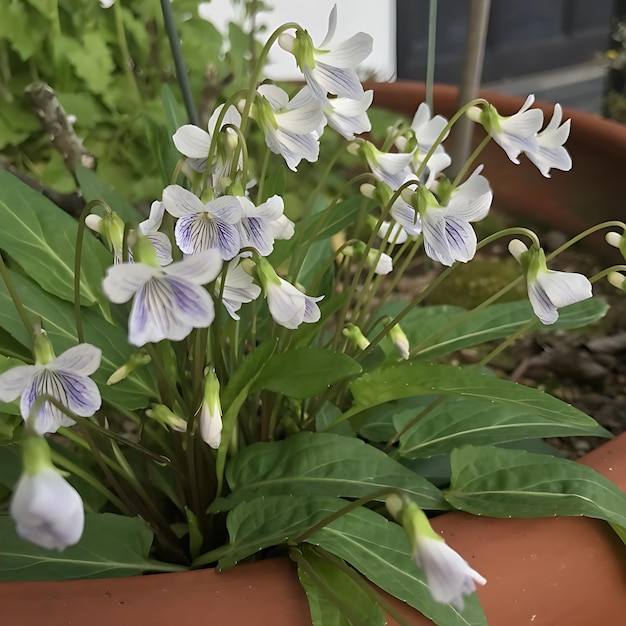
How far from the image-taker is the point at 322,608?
0.43 meters

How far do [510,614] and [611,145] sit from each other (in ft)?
2.25

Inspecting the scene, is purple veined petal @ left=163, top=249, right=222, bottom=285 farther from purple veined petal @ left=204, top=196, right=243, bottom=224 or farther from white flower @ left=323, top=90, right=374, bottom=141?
white flower @ left=323, top=90, right=374, bottom=141

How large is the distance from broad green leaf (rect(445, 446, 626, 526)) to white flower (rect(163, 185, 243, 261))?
236 mm

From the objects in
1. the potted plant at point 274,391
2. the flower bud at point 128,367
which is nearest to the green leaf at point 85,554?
the potted plant at point 274,391

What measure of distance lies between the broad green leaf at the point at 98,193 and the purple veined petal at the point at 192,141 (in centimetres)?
22

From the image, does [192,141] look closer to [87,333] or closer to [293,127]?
[293,127]

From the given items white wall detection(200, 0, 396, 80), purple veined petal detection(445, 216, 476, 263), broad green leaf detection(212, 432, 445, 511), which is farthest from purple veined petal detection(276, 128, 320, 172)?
white wall detection(200, 0, 396, 80)

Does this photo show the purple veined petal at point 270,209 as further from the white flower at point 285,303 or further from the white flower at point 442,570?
the white flower at point 442,570

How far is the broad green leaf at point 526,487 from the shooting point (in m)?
0.47

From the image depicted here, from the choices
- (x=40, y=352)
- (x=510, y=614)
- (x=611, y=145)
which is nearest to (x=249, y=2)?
(x=611, y=145)

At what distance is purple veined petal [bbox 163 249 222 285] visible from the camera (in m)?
0.31

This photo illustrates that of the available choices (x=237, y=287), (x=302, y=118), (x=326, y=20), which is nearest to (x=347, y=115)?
(x=302, y=118)

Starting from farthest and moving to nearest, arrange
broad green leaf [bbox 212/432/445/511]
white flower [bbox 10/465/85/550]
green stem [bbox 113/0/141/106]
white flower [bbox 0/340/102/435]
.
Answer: green stem [bbox 113/0/141/106], broad green leaf [bbox 212/432/445/511], white flower [bbox 0/340/102/435], white flower [bbox 10/465/85/550]

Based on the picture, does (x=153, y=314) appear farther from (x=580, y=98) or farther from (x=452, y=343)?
(x=580, y=98)
